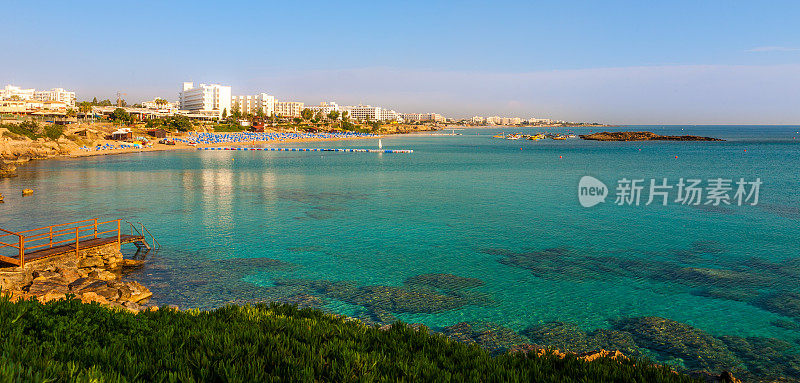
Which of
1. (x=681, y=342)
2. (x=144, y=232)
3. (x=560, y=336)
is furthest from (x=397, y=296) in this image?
(x=144, y=232)

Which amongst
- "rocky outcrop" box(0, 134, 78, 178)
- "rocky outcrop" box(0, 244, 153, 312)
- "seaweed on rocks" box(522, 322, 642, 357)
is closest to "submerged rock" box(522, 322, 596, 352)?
"seaweed on rocks" box(522, 322, 642, 357)

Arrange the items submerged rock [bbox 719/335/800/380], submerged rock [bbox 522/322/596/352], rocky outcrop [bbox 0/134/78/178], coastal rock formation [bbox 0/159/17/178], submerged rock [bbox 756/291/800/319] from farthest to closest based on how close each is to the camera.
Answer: rocky outcrop [bbox 0/134/78/178], coastal rock formation [bbox 0/159/17/178], submerged rock [bbox 756/291/800/319], submerged rock [bbox 522/322/596/352], submerged rock [bbox 719/335/800/380]

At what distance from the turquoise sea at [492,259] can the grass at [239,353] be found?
522 centimetres

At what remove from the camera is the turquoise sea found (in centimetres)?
1430

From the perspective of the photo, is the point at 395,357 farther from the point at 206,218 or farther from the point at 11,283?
the point at 206,218

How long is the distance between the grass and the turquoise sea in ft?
17.1

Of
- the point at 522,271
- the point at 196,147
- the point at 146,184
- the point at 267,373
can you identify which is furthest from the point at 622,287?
the point at 196,147

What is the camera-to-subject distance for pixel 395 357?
306 inches

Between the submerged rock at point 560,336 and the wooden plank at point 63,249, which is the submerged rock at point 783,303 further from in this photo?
the wooden plank at point 63,249

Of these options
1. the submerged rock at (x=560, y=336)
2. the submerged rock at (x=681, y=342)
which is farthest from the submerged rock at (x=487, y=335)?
the submerged rock at (x=681, y=342)

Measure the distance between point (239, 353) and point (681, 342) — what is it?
11752mm

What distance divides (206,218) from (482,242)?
17.3 meters

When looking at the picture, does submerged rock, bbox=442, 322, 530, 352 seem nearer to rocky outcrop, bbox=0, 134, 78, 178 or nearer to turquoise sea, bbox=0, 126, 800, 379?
turquoise sea, bbox=0, 126, 800, 379

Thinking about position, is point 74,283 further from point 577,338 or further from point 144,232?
point 577,338
